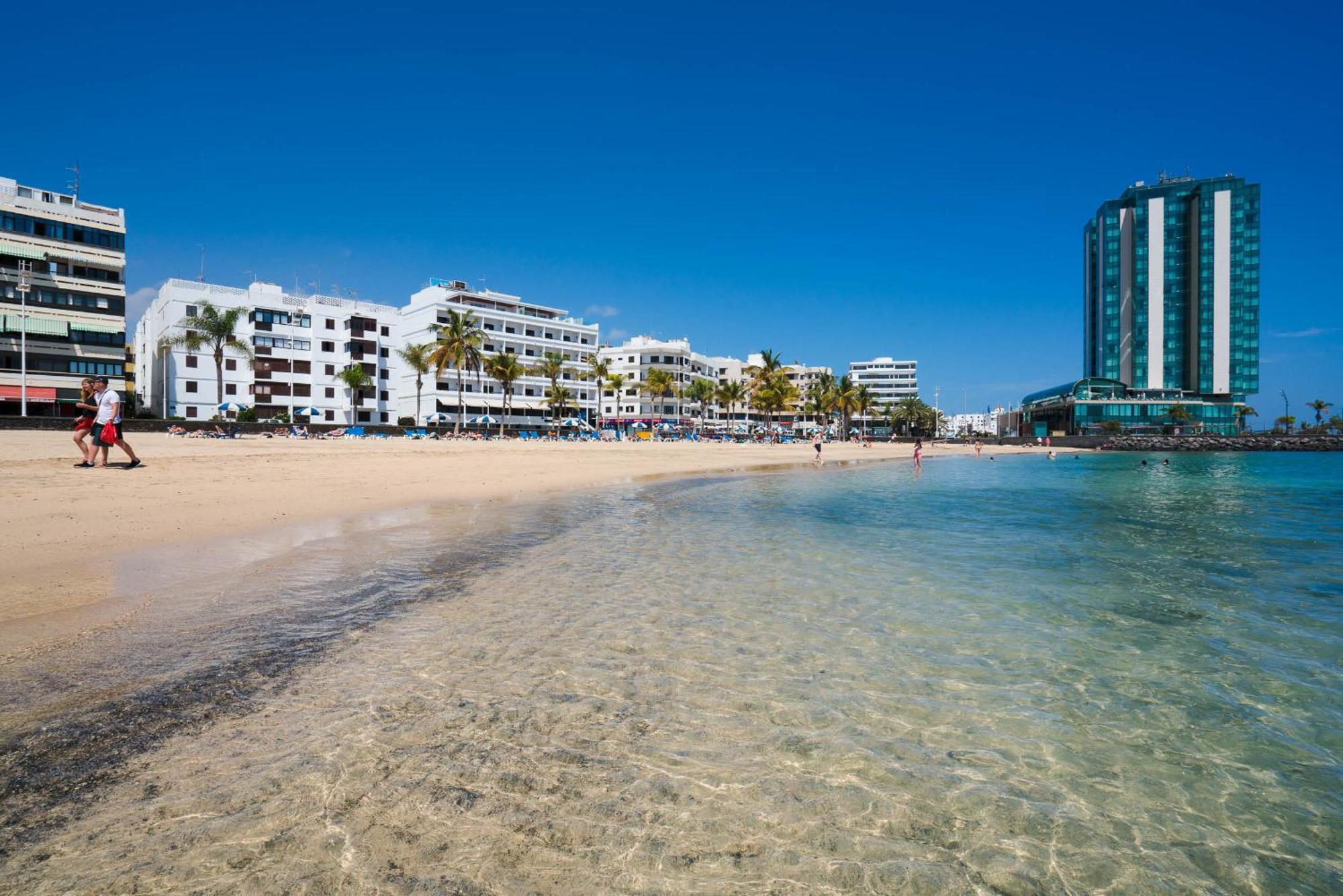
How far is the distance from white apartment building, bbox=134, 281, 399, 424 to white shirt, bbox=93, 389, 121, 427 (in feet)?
187

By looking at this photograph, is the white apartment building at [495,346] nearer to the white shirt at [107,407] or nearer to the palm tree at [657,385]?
the palm tree at [657,385]

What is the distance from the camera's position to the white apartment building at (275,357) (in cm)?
7025

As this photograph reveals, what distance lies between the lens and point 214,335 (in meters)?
63.8

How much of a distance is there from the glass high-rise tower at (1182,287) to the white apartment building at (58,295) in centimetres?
15812

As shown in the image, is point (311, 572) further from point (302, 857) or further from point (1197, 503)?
point (1197, 503)

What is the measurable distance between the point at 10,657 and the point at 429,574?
4.59 m

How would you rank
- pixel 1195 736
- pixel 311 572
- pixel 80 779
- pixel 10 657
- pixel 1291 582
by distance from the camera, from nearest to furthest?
pixel 80 779 < pixel 1195 736 < pixel 10 657 < pixel 311 572 < pixel 1291 582

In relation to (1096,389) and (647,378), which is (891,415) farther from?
(647,378)

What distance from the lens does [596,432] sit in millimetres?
85500

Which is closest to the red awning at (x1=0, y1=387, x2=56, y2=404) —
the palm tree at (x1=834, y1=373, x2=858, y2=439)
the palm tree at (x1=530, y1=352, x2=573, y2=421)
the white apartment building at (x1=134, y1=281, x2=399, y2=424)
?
the white apartment building at (x1=134, y1=281, x2=399, y2=424)

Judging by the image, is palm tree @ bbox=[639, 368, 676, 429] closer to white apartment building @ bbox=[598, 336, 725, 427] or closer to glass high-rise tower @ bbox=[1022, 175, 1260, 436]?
white apartment building @ bbox=[598, 336, 725, 427]

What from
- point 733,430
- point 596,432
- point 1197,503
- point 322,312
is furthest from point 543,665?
point 733,430

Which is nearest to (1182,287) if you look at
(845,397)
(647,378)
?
(845,397)

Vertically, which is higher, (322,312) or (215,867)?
(322,312)
